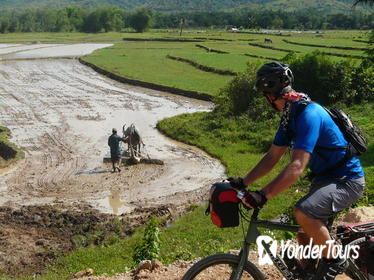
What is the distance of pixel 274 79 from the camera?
4551 millimetres

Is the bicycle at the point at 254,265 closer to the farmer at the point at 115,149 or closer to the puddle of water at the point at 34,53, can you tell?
the farmer at the point at 115,149

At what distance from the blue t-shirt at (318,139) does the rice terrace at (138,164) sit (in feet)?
6.41

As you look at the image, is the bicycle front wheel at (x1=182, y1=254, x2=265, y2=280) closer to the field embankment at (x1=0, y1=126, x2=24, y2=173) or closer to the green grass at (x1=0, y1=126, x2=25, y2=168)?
the field embankment at (x1=0, y1=126, x2=24, y2=173)

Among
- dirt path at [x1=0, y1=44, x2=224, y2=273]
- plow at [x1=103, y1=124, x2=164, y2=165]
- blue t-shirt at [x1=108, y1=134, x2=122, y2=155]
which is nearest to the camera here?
dirt path at [x1=0, y1=44, x2=224, y2=273]

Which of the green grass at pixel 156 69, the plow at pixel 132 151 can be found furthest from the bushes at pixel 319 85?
the green grass at pixel 156 69

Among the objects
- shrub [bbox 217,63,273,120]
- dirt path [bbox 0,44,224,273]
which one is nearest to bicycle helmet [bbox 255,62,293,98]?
dirt path [bbox 0,44,224,273]

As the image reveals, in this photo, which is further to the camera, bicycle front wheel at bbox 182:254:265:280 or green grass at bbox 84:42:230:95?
green grass at bbox 84:42:230:95

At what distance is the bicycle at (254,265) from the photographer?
453 centimetres

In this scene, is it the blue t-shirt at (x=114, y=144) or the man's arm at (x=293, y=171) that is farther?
the blue t-shirt at (x=114, y=144)

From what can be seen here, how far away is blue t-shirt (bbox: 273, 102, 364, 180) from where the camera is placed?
428 centimetres

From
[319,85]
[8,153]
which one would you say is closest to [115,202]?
[8,153]

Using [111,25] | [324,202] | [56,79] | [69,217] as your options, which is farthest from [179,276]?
[111,25]

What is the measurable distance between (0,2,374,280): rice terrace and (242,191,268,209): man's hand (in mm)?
2002

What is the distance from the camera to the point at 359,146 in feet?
14.9
